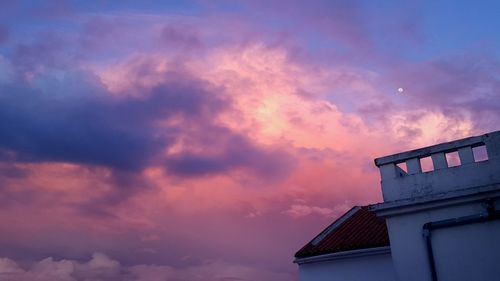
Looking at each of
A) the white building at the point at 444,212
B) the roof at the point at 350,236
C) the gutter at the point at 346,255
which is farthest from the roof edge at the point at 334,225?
the white building at the point at 444,212

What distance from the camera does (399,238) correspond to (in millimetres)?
15336

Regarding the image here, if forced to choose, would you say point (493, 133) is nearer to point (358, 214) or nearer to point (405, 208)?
point (405, 208)

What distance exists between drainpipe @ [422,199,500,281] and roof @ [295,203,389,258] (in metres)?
5.72

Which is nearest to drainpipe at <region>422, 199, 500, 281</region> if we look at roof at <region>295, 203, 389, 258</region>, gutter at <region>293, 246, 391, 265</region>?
gutter at <region>293, 246, 391, 265</region>

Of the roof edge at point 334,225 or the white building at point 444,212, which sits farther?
the roof edge at point 334,225

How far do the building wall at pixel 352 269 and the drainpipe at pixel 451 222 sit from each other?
582cm

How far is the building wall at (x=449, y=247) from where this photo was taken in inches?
547

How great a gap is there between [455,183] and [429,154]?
1.17 meters

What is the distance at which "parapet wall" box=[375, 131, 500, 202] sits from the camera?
14266mm

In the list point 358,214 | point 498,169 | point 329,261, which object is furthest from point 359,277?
point 498,169

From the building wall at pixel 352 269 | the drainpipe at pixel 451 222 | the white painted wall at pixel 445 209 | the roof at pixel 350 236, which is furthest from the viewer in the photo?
the roof at pixel 350 236

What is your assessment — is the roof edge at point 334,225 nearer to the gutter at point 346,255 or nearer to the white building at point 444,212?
the gutter at point 346,255

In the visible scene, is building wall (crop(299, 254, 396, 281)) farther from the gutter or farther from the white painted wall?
the white painted wall

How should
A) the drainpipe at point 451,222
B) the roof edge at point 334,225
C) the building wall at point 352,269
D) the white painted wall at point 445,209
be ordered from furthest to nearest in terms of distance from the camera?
the roof edge at point 334,225 → the building wall at point 352,269 → the white painted wall at point 445,209 → the drainpipe at point 451,222
